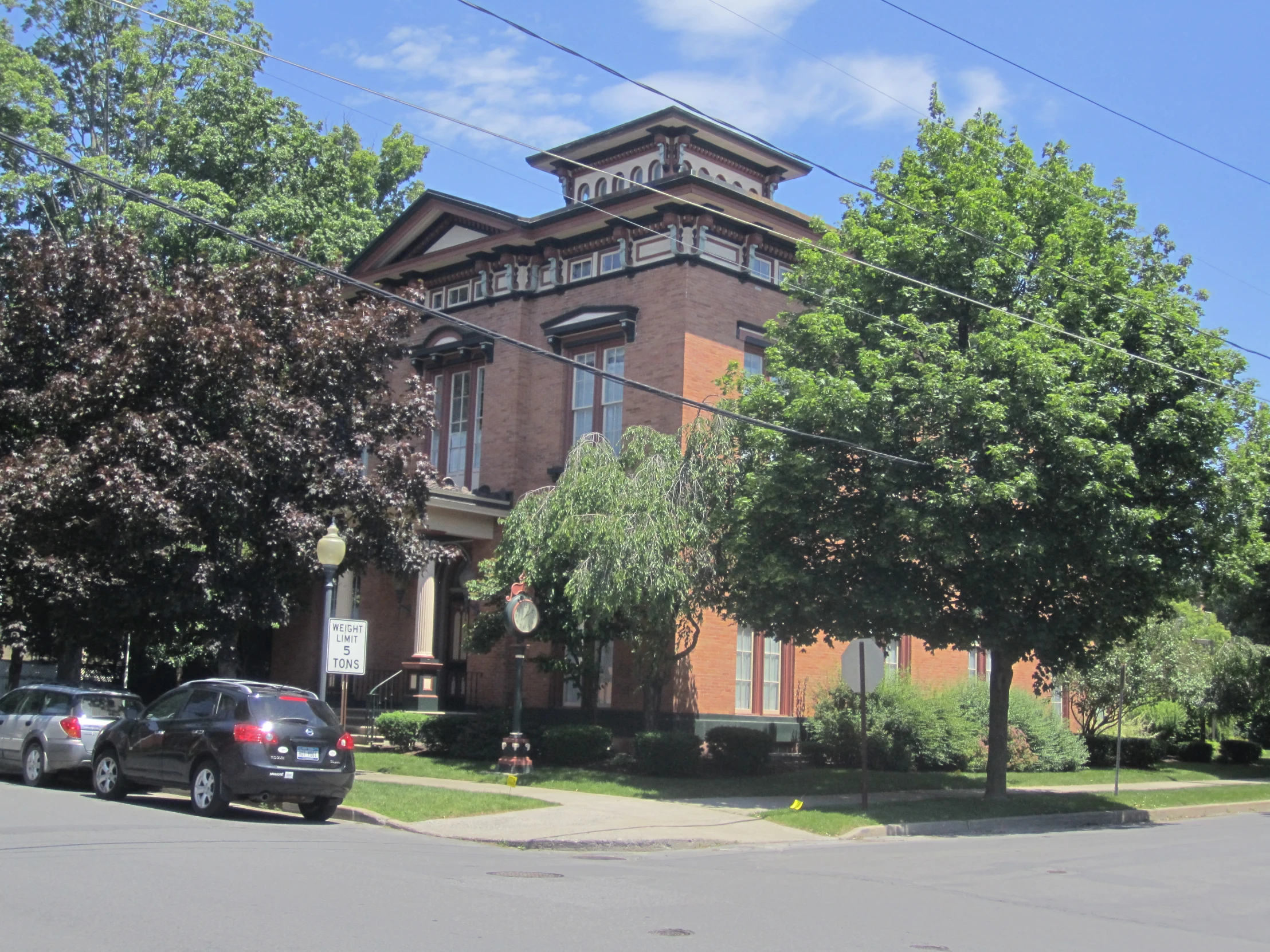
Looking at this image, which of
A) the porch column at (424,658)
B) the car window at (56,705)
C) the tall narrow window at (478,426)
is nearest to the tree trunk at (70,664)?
the porch column at (424,658)

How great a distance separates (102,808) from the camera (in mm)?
15219

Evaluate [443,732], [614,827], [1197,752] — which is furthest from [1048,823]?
[1197,752]

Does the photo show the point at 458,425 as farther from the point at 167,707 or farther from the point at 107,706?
the point at 167,707

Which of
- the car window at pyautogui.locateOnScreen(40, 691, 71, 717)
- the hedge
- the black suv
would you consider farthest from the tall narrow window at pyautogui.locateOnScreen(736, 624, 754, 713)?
the car window at pyautogui.locateOnScreen(40, 691, 71, 717)

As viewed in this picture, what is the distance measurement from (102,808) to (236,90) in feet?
86.4

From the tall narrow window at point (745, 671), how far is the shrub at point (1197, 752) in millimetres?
17039

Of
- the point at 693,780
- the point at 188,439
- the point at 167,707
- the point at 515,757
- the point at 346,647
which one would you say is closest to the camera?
the point at 167,707

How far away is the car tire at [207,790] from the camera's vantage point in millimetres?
14953

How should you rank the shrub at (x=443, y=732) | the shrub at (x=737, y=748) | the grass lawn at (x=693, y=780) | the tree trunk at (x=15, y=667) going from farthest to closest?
the tree trunk at (x=15, y=667), the shrub at (x=443, y=732), the shrub at (x=737, y=748), the grass lawn at (x=693, y=780)

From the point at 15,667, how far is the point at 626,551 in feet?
55.2

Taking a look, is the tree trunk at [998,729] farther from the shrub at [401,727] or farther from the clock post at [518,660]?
the shrub at [401,727]

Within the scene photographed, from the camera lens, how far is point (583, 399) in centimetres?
2850

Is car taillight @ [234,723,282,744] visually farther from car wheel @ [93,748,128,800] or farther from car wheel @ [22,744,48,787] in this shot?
car wheel @ [22,744,48,787]

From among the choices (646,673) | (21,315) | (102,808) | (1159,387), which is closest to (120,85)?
(21,315)
